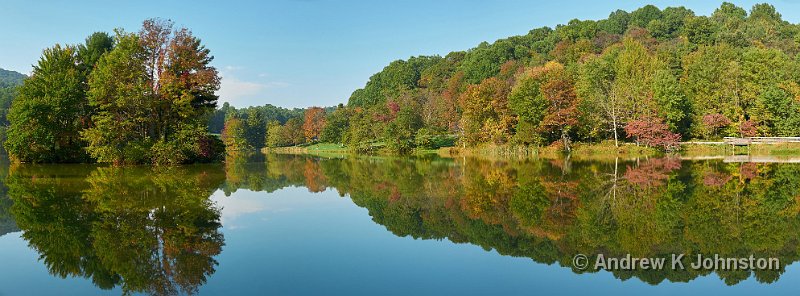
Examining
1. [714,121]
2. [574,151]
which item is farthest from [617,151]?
[714,121]

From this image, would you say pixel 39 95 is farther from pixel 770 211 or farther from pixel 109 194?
pixel 770 211

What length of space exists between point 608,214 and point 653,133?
3696cm

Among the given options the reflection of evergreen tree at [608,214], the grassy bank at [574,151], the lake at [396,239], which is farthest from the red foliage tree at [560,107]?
the lake at [396,239]

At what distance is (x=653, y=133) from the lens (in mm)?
44031

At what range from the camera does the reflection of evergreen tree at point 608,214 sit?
840 cm

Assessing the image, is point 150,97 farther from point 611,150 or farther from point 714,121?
point 714,121

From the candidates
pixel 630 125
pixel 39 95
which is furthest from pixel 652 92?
pixel 39 95

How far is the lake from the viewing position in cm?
677

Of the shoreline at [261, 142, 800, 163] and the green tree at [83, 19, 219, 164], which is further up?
the green tree at [83, 19, 219, 164]

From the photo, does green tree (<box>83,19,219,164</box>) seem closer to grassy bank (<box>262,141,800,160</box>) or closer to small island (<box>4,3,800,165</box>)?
small island (<box>4,3,800,165</box>)
